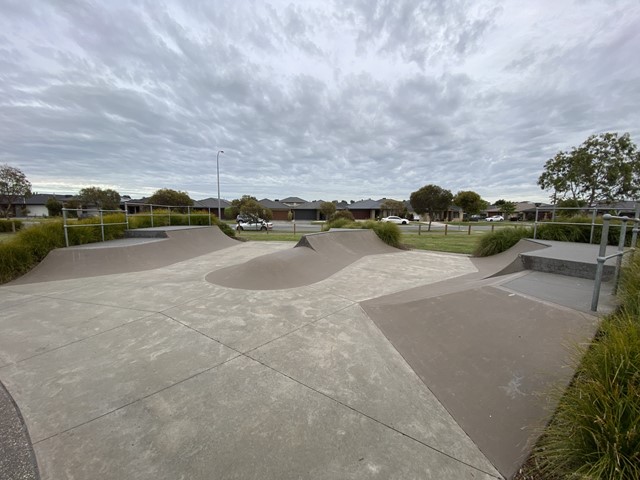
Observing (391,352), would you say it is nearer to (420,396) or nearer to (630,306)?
(420,396)

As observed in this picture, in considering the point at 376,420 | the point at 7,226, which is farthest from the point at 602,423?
the point at 7,226

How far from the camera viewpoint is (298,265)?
7.18 metres

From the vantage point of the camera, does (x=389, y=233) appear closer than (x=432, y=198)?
Yes

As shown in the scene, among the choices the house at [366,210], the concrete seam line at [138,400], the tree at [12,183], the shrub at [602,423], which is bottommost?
the concrete seam line at [138,400]

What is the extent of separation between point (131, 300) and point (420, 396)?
5027mm

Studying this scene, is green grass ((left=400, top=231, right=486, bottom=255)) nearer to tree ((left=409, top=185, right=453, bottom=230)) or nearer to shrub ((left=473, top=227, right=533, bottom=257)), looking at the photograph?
shrub ((left=473, top=227, right=533, bottom=257))

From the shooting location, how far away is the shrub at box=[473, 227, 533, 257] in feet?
30.9

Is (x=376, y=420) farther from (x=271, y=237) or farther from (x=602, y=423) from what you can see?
(x=271, y=237)

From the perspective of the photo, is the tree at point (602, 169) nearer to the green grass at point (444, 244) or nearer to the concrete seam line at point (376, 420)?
the green grass at point (444, 244)

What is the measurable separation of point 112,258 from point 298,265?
18.0 ft

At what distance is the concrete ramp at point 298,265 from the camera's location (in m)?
6.02

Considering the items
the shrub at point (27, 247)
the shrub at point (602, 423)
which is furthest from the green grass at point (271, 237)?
the shrub at point (602, 423)

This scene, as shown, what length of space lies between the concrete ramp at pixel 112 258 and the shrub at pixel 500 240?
34.7 ft

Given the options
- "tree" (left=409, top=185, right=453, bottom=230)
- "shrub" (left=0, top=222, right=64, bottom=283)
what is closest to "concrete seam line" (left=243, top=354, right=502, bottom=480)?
"shrub" (left=0, top=222, right=64, bottom=283)
